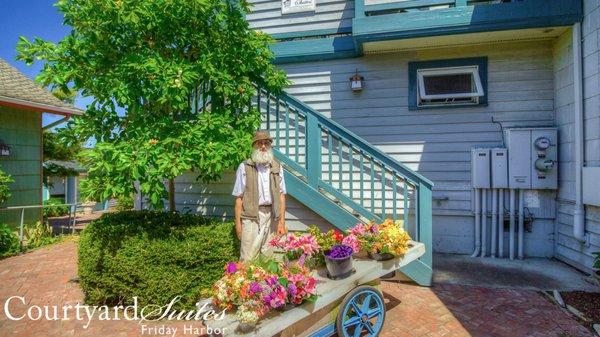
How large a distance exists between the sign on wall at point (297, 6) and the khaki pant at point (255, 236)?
14.1ft

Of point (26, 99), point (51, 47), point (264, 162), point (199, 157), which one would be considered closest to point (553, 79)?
point (264, 162)

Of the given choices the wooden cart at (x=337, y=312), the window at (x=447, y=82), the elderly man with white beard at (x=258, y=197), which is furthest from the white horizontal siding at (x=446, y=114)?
the elderly man with white beard at (x=258, y=197)

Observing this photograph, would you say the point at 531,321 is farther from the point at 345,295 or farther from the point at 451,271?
the point at 345,295

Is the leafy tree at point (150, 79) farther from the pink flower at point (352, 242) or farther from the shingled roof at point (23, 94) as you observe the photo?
the shingled roof at point (23, 94)

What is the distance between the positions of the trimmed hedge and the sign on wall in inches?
176

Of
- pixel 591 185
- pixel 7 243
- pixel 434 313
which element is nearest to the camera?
pixel 434 313

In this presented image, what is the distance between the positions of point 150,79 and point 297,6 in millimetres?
3785

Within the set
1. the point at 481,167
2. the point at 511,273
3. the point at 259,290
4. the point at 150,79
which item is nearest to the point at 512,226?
the point at 511,273

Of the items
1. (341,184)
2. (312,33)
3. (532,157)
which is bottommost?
(341,184)

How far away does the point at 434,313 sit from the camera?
337 centimetres

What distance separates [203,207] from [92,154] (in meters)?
2.35

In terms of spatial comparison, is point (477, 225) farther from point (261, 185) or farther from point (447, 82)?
point (261, 185)

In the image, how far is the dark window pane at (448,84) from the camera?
5.47 m

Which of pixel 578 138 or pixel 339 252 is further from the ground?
pixel 578 138
